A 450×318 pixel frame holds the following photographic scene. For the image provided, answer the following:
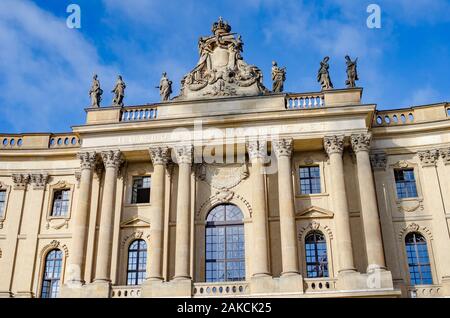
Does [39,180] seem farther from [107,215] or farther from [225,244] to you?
[225,244]

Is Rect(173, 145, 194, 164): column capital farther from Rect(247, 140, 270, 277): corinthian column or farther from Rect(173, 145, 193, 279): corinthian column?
Rect(247, 140, 270, 277): corinthian column

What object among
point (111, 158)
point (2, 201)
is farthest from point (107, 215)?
point (2, 201)

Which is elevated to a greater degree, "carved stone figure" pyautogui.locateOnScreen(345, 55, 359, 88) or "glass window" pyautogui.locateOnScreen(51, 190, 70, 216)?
"carved stone figure" pyautogui.locateOnScreen(345, 55, 359, 88)

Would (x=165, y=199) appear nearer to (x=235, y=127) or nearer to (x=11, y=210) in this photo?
(x=235, y=127)

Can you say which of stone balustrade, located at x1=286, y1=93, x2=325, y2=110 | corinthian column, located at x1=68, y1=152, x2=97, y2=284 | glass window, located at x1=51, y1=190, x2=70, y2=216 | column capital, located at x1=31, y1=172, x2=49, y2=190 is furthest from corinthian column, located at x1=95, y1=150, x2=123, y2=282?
stone balustrade, located at x1=286, y1=93, x2=325, y2=110

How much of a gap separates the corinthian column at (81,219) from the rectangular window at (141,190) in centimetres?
256

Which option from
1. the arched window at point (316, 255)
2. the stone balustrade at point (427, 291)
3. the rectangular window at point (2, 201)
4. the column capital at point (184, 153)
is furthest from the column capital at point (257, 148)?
the rectangular window at point (2, 201)

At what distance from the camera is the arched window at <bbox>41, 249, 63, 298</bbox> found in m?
30.0

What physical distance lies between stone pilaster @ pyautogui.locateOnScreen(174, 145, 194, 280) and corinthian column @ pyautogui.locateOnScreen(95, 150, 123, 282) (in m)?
3.49

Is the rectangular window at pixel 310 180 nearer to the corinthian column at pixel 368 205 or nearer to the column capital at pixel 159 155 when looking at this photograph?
the corinthian column at pixel 368 205

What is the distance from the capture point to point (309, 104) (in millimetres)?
30281

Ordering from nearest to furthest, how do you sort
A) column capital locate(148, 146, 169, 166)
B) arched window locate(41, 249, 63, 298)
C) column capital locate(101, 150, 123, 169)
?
1. column capital locate(148, 146, 169, 166)
2. arched window locate(41, 249, 63, 298)
3. column capital locate(101, 150, 123, 169)

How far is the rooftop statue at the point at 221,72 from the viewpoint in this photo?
103 feet
